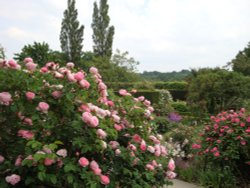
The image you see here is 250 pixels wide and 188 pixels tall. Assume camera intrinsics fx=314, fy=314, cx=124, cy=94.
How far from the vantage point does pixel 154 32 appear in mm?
9469

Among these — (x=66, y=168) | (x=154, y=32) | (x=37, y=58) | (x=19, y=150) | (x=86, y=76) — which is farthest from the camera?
(x=37, y=58)

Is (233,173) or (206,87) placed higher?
(206,87)

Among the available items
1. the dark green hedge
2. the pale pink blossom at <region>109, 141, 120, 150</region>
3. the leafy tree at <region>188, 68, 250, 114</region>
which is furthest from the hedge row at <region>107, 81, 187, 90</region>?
the pale pink blossom at <region>109, 141, 120, 150</region>

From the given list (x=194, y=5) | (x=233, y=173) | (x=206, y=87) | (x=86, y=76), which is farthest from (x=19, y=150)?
(x=206, y=87)

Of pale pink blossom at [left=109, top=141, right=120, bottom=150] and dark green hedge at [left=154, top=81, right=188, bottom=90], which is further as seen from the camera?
dark green hedge at [left=154, top=81, right=188, bottom=90]

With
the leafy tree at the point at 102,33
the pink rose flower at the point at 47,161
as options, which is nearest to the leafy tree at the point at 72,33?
the leafy tree at the point at 102,33

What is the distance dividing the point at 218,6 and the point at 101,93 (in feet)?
19.2

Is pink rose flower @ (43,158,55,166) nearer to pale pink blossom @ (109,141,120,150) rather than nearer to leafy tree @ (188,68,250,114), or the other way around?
pale pink blossom @ (109,141,120,150)

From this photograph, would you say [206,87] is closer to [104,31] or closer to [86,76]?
[86,76]

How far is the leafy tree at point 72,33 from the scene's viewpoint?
94.1ft

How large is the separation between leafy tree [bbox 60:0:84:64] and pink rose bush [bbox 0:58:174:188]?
26.6m

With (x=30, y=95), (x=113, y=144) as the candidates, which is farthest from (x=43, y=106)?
(x=113, y=144)

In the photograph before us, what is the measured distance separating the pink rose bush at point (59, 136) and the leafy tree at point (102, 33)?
27.8 m

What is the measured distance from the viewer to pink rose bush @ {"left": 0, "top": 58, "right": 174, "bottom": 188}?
215 centimetres
